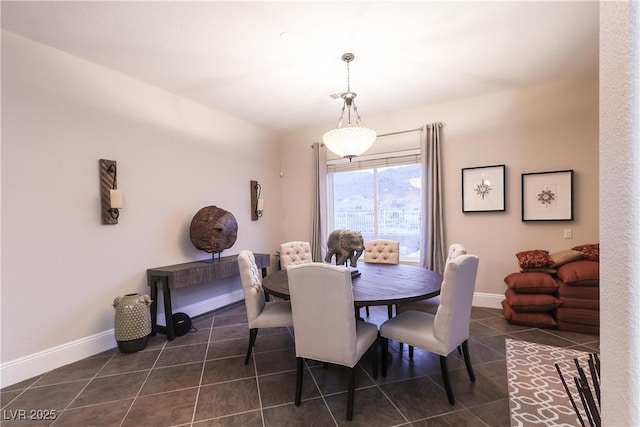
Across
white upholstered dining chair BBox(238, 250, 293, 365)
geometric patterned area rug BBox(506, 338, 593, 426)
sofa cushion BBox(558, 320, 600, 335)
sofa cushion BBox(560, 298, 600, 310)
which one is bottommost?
geometric patterned area rug BBox(506, 338, 593, 426)

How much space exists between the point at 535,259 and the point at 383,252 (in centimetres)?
164

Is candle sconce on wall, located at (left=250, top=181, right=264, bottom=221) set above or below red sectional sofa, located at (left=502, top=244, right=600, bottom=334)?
above

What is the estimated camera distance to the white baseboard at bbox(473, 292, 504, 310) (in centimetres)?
372

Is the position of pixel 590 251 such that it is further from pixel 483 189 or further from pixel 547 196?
pixel 483 189

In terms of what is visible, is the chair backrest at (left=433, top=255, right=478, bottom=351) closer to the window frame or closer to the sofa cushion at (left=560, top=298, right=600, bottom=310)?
the sofa cushion at (left=560, top=298, right=600, bottom=310)

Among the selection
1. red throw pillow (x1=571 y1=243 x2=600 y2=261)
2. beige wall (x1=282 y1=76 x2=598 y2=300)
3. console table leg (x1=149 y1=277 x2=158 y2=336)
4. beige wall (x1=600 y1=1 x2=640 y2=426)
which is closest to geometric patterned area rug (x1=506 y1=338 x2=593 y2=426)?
red throw pillow (x1=571 y1=243 x2=600 y2=261)

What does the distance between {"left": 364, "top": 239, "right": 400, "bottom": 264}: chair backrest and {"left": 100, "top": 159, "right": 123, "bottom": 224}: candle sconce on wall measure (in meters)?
2.71

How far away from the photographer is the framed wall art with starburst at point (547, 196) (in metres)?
3.37

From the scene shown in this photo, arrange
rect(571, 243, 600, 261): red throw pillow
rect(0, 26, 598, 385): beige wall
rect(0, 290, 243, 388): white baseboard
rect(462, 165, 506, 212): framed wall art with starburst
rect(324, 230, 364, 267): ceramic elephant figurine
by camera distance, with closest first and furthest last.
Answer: rect(0, 290, 243, 388): white baseboard, rect(0, 26, 598, 385): beige wall, rect(324, 230, 364, 267): ceramic elephant figurine, rect(571, 243, 600, 261): red throw pillow, rect(462, 165, 506, 212): framed wall art with starburst

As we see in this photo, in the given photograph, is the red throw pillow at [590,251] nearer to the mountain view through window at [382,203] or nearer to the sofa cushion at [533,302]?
the sofa cushion at [533,302]

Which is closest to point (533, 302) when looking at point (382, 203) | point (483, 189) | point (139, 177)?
point (483, 189)

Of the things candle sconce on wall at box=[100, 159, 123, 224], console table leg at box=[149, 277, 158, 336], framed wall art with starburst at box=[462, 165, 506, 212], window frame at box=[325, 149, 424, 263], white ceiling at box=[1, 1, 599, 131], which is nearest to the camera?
white ceiling at box=[1, 1, 599, 131]

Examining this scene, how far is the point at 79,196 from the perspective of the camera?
2.69 metres

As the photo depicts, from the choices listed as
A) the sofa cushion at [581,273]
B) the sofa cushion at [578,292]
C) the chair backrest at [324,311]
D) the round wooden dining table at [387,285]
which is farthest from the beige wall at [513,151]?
the chair backrest at [324,311]
